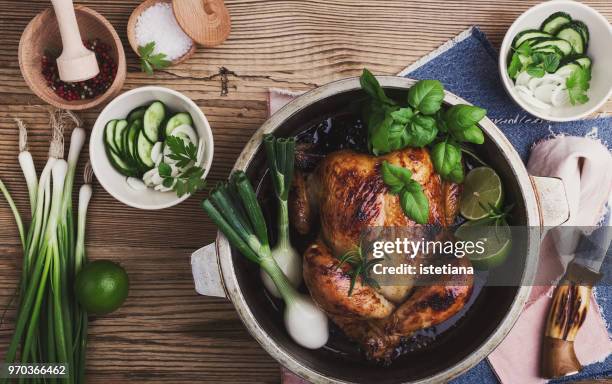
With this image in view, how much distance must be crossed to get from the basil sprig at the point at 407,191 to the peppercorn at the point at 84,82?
728mm

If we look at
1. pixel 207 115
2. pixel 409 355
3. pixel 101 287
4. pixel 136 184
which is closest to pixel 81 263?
pixel 101 287

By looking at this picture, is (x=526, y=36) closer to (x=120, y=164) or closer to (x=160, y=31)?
(x=160, y=31)

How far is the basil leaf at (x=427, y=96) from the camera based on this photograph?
110 centimetres

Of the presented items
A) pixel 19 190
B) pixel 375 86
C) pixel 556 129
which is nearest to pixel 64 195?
pixel 19 190

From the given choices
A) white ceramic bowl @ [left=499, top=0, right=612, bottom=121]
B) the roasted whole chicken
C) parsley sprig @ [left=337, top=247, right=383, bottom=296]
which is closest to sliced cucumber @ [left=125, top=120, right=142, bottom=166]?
the roasted whole chicken

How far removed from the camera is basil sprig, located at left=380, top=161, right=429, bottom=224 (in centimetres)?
112

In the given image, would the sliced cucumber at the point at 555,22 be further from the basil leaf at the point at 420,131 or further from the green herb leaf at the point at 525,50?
the basil leaf at the point at 420,131

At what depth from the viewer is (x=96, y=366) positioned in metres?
1.53

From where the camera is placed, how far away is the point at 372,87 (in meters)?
1.12

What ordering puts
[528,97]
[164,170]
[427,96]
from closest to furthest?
[427,96] → [164,170] → [528,97]

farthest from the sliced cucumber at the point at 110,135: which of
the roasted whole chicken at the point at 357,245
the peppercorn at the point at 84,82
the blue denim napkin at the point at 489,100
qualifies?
the blue denim napkin at the point at 489,100

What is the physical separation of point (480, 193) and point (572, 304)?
444mm

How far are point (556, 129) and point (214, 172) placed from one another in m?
0.85

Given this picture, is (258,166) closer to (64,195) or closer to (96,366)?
(64,195)
